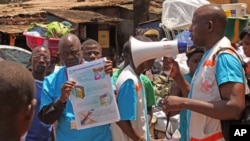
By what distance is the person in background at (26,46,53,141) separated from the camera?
4.12 m

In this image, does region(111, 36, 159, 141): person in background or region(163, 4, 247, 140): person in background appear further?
region(111, 36, 159, 141): person in background

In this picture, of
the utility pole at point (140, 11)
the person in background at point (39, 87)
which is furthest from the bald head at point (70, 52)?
the utility pole at point (140, 11)

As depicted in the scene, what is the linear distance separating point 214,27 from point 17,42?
36.5 feet

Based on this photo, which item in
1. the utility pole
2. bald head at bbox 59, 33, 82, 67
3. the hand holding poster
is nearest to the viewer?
the hand holding poster

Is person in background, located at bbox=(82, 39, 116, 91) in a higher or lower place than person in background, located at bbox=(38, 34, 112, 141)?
higher

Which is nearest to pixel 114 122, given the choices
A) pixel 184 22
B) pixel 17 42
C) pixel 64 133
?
pixel 64 133

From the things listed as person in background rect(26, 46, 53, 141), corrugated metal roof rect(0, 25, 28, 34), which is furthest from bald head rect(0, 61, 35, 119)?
corrugated metal roof rect(0, 25, 28, 34)

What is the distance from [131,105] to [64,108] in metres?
0.50

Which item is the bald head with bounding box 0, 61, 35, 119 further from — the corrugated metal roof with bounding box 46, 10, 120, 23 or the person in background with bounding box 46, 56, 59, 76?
the corrugated metal roof with bounding box 46, 10, 120, 23

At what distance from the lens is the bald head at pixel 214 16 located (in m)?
3.12

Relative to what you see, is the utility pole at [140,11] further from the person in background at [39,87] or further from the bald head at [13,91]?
the bald head at [13,91]

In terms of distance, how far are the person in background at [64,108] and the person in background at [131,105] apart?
157mm

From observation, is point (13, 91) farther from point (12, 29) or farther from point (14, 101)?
point (12, 29)

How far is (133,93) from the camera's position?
364 cm
